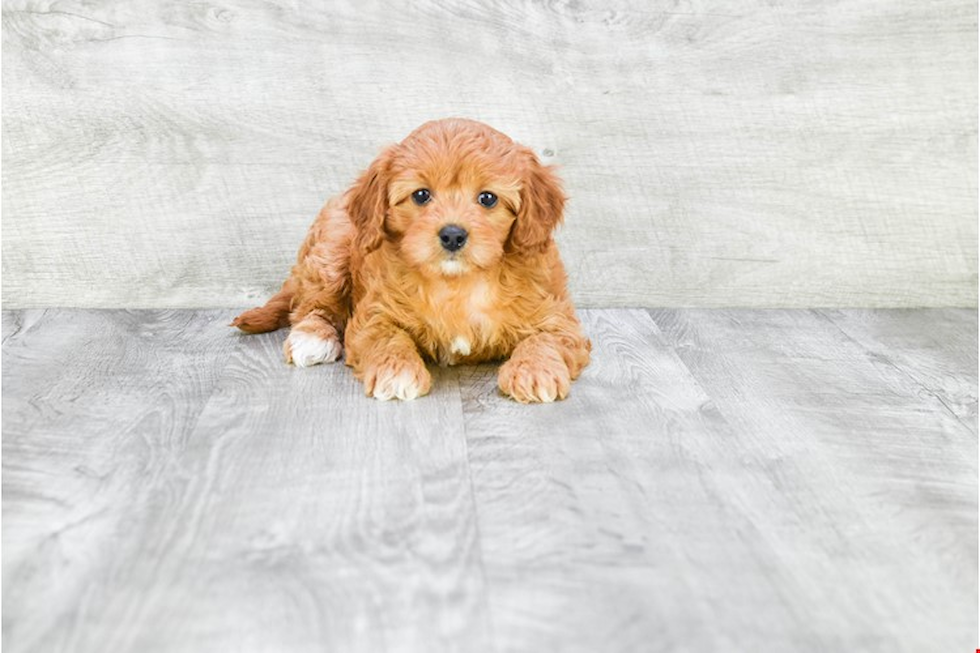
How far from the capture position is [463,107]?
3.27m

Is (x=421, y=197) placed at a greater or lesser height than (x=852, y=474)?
greater

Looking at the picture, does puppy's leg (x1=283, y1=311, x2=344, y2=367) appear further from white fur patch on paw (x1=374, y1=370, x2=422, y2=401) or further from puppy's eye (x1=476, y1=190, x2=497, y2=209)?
puppy's eye (x1=476, y1=190, x2=497, y2=209)

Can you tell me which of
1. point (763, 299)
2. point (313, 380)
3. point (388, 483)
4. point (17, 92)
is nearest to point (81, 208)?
point (17, 92)

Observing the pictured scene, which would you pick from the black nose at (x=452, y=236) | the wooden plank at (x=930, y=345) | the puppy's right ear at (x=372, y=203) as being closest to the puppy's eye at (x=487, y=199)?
the black nose at (x=452, y=236)

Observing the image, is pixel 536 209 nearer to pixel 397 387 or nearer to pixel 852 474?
pixel 397 387

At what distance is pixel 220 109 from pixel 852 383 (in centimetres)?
216

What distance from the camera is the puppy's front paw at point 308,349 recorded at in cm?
271

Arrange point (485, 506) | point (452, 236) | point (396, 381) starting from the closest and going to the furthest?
point (485, 506)
point (452, 236)
point (396, 381)

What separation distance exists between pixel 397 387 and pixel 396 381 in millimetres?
15

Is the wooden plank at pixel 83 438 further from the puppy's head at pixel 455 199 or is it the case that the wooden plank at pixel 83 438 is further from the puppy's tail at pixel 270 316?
the puppy's head at pixel 455 199

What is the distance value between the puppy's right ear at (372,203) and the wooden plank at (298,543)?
426mm

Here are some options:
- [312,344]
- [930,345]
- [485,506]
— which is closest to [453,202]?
[312,344]

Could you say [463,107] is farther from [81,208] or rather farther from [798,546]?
[798,546]

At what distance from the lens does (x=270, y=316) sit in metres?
3.03
